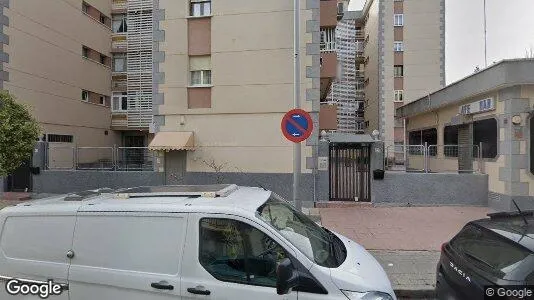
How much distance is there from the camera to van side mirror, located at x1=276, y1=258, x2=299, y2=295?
8.52 ft

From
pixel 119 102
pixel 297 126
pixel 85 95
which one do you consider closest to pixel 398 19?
pixel 119 102

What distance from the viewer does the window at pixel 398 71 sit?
2842cm

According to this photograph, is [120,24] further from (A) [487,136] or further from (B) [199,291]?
(B) [199,291]

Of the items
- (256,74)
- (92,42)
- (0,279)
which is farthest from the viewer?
(92,42)

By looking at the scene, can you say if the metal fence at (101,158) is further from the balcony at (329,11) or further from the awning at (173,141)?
the balcony at (329,11)

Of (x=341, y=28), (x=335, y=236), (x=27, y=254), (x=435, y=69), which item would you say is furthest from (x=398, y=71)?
(x=27, y=254)

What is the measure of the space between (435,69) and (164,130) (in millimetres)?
23477

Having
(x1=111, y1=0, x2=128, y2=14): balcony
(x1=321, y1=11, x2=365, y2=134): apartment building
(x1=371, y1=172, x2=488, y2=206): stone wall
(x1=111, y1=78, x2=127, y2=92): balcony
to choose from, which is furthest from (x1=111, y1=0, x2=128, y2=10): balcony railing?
(x1=371, y1=172, x2=488, y2=206): stone wall

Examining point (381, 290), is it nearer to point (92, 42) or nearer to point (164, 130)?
point (164, 130)

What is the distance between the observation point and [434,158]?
44.5ft

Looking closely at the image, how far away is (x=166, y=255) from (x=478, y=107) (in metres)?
11.9

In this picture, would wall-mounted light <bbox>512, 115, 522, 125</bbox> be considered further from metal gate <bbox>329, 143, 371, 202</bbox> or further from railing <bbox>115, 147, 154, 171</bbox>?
railing <bbox>115, 147, 154, 171</bbox>

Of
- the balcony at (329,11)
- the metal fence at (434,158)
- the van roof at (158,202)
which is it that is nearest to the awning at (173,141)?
the balcony at (329,11)

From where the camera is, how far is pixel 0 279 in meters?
3.14
